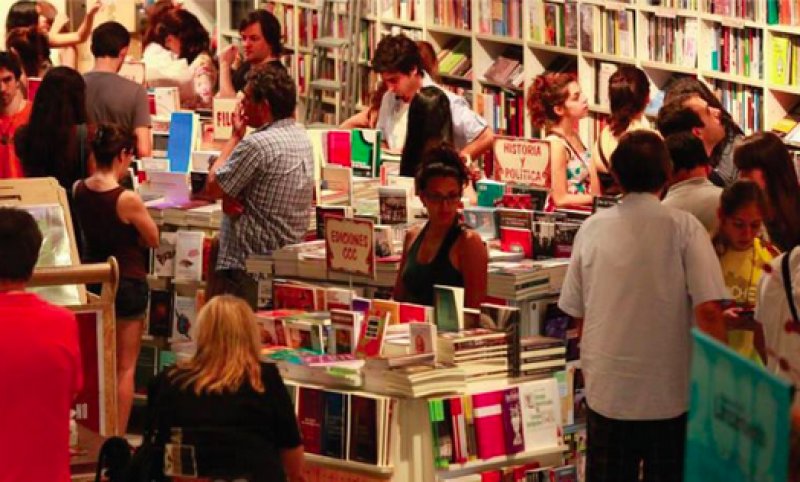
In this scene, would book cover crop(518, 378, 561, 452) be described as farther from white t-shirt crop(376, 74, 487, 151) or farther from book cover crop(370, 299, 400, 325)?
white t-shirt crop(376, 74, 487, 151)

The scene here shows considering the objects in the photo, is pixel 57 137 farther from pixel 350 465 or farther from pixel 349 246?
pixel 350 465

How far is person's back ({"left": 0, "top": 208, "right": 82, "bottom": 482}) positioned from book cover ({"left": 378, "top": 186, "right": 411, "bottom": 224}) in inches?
119

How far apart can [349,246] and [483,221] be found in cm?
62

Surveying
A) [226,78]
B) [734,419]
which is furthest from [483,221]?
[734,419]

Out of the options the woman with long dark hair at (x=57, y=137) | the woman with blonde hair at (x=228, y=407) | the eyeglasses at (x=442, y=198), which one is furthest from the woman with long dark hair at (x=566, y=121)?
the woman with blonde hair at (x=228, y=407)

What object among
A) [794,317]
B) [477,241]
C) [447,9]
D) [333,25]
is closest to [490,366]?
[477,241]

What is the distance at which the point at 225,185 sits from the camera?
7.40 meters

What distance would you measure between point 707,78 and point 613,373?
18.6 ft

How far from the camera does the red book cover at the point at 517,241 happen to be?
6.96 metres

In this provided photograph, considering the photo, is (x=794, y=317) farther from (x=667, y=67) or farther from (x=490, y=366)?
(x=667, y=67)

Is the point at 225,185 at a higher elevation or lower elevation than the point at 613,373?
higher

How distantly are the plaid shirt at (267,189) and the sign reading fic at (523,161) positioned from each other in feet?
2.83

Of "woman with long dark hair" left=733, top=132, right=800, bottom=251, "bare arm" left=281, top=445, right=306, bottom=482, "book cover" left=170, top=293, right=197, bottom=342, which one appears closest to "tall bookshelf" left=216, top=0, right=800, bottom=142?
"book cover" left=170, top=293, right=197, bottom=342

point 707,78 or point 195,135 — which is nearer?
point 195,135
